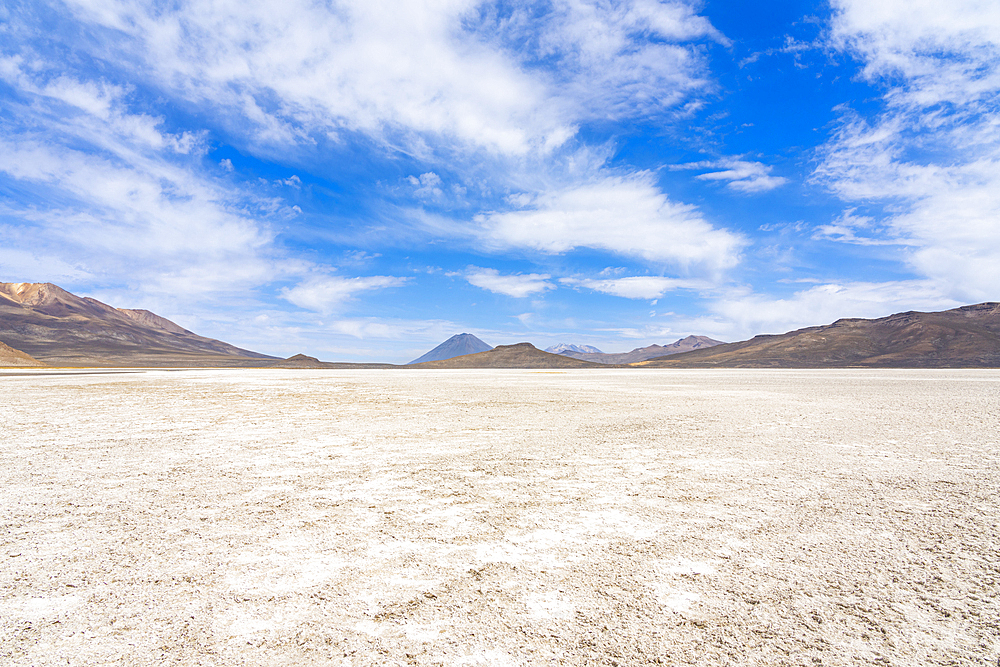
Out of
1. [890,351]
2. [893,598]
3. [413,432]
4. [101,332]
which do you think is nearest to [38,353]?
[101,332]

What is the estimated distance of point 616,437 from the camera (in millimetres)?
9102

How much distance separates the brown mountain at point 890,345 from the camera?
107 m

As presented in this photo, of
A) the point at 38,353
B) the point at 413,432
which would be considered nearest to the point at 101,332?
the point at 38,353

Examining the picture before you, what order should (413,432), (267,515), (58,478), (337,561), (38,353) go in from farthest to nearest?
1. (38,353)
2. (413,432)
3. (58,478)
4. (267,515)
5. (337,561)

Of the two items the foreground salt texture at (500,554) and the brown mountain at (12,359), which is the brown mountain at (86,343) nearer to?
the brown mountain at (12,359)

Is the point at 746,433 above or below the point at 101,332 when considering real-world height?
below

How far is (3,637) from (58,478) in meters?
4.42

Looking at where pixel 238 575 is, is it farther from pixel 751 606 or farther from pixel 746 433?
pixel 746 433

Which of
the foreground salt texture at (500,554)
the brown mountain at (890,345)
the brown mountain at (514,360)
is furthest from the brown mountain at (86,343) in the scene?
the foreground salt texture at (500,554)

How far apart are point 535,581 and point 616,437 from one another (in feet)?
20.6

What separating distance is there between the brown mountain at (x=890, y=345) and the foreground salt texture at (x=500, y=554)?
410ft

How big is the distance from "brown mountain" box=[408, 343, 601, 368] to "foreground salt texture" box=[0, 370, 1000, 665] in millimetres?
119654

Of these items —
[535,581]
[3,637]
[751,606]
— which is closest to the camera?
[3,637]

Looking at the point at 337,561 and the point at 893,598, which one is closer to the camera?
the point at 893,598
